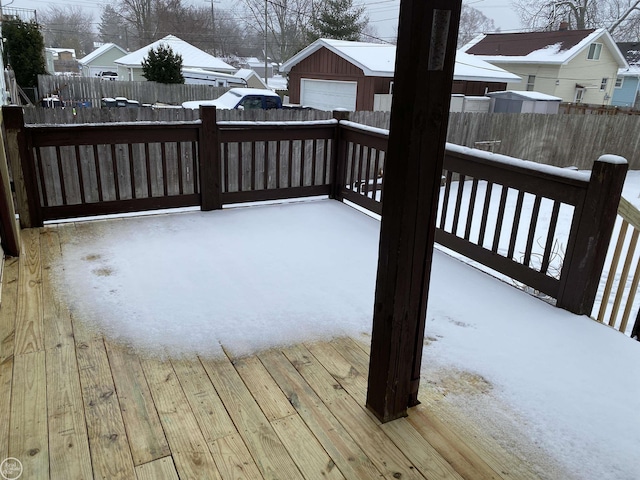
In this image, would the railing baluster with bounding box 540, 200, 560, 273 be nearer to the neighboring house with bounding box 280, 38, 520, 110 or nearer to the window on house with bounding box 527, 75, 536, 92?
the neighboring house with bounding box 280, 38, 520, 110

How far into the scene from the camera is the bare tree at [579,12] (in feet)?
30.2

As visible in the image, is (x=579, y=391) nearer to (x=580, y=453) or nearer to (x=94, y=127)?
(x=580, y=453)

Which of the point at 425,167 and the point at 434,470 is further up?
the point at 425,167

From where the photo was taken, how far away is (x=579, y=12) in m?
13.6

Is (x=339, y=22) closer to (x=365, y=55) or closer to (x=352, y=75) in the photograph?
(x=365, y=55)

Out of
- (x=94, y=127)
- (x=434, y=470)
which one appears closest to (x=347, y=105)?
(x=94, y=127)

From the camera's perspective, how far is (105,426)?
1.84 meters

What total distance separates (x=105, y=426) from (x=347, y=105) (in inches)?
507

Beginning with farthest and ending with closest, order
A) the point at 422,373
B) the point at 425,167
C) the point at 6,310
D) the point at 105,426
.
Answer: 1. the point at 6,310
2. the point at 422,373
3. the point at 105,426
4. the point at 425,167

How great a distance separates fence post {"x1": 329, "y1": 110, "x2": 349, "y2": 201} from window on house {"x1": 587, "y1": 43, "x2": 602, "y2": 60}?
17.8 metres

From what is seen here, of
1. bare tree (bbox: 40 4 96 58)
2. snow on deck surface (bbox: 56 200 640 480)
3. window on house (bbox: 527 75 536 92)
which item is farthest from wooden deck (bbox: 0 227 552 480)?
bare tree (bbox: 40 4 96 58)

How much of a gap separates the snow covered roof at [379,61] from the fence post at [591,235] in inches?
405

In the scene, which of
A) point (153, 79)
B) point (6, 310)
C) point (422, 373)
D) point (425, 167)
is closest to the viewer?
point (425, 167)
